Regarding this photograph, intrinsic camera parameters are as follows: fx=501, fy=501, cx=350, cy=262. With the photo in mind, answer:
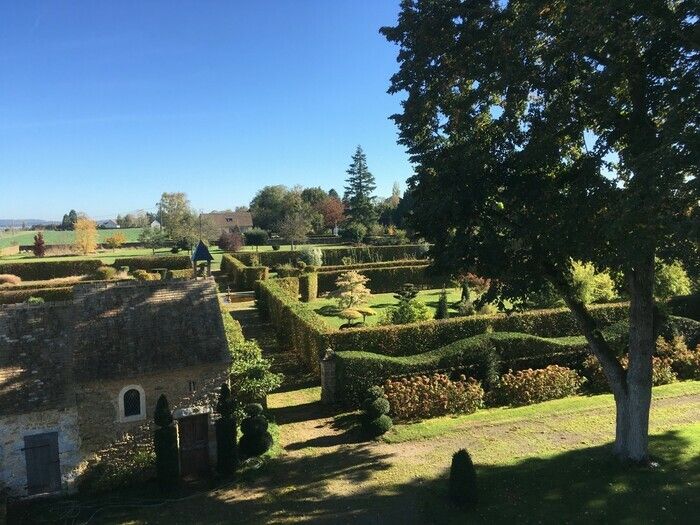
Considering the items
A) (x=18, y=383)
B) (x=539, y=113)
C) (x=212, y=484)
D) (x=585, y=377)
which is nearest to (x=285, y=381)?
(x=212, y=484)

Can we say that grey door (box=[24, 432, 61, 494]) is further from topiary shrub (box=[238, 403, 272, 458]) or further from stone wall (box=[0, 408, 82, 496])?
topiary shrub (box=[238, 403, 272, 458])

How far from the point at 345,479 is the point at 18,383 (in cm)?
874

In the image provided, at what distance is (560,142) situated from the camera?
36.7ft

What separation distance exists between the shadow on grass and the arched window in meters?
2.41

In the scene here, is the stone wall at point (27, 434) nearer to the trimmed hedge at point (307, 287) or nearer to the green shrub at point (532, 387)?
the green shrub at point (532, 387)

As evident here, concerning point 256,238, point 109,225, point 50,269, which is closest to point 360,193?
point 256,238

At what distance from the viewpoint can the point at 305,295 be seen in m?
37.6

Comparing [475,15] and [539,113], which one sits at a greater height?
[475,15]

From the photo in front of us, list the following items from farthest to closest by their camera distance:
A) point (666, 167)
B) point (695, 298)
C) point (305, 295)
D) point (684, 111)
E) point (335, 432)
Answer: point (305, 295) < point (695, 298) < point (335, 432) < point (684, 111) < point (666, 167)

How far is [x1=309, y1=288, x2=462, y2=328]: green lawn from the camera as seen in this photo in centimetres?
3036

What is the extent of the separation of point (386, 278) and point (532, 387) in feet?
77.1

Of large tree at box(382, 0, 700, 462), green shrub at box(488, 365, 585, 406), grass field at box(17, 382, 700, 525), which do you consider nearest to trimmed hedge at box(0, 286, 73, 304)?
grass field at box(17, 382, 700, 525)

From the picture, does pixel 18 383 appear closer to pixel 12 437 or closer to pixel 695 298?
pixel 12 437

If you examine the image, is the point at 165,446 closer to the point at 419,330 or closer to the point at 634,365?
the point at 419,330
